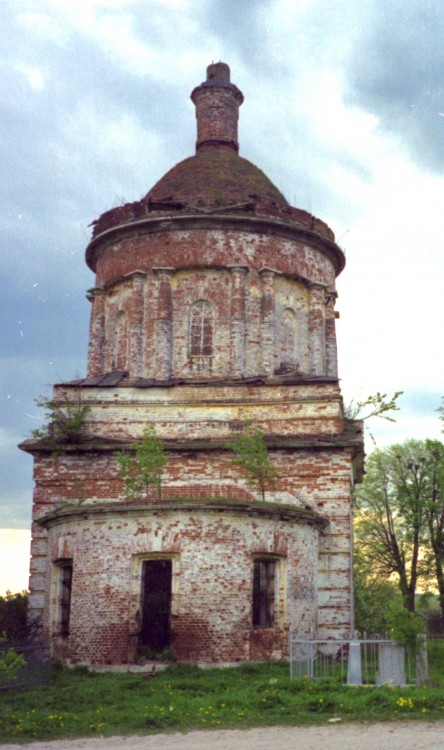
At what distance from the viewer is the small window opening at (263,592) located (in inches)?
643

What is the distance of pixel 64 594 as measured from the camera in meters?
17.6

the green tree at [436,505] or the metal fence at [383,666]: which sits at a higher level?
the green tree at [436,505]

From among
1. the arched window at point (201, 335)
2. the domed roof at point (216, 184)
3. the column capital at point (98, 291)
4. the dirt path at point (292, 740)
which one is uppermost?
the domed roof at point (216, 184)

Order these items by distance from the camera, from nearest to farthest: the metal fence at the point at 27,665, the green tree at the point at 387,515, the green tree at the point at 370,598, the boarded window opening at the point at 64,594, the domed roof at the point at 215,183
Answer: the metal fence at the point at 27,665 < the boarded window opening at the point at 64,594 < the domed roof at the point at 215,183 < the green tree at the point at 370,598 < the green tree at the point at 387,515

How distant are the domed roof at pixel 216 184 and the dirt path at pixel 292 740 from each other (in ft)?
53.5

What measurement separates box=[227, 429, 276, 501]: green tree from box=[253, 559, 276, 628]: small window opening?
211 centimetres

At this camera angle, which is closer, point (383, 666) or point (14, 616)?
point (383, 666)

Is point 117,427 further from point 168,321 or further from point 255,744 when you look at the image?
point 255,744

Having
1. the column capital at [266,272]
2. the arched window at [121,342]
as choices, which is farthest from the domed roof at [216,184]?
the arched window at [121,342]

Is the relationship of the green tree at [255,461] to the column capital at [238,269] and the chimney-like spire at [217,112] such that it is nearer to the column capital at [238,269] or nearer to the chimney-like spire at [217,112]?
the column capital at [238,269]

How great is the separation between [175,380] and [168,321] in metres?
2.21

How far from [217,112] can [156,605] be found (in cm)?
1740

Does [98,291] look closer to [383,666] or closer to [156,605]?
[156,605]

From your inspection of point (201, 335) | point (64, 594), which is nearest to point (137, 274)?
point (201, 335)
